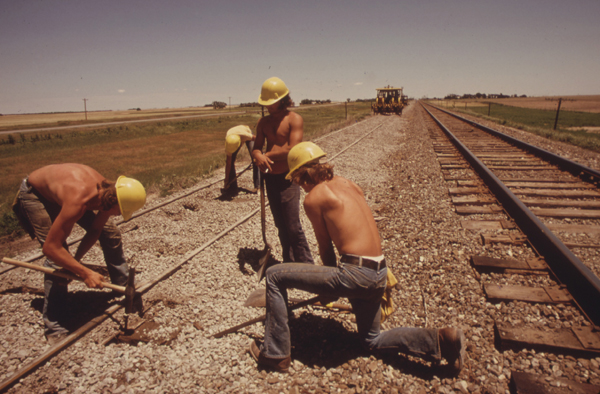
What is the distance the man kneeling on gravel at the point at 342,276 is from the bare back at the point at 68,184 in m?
1.71

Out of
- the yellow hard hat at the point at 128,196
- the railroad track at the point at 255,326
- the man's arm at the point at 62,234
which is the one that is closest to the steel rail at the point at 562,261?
the railroad track at the point at 255,326

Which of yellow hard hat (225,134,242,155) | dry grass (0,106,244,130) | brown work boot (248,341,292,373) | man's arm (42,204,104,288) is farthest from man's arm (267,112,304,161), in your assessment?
dry grass (0,106,244,130)

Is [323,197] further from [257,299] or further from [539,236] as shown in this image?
[539,236]

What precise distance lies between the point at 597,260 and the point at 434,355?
2.69 metres

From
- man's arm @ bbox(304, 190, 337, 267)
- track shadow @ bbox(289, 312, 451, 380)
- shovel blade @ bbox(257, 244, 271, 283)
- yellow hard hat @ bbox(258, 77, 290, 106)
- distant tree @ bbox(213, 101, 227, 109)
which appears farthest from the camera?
distant tree @ bbox(213, 101, 227, 109)

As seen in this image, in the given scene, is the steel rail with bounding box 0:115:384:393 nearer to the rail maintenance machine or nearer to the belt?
the belt

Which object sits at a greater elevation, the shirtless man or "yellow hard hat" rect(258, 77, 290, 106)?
"yellow hard hat" rect(258, 77, 290, 106)

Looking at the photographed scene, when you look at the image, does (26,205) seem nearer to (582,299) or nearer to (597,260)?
(582,299)

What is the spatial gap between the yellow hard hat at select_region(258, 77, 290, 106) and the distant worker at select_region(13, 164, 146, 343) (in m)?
1.65

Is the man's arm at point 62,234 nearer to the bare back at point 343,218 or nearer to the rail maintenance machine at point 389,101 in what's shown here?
the bare back at point 343,218

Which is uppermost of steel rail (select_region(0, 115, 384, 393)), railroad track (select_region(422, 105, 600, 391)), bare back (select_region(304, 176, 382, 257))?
bare back (select_region(304, 176, 382, 257))

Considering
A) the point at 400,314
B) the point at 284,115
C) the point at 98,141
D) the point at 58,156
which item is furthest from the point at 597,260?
the point at 98,141

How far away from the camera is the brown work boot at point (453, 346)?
2.26 metres

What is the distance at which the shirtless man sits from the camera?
3.67 metres
